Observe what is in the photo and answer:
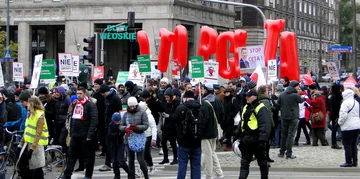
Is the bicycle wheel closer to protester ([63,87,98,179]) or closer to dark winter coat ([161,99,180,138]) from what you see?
protester ([63,87,98,179])

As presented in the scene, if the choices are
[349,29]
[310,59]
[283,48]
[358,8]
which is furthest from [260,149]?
[349,29]

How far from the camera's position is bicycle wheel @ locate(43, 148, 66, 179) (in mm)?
14117

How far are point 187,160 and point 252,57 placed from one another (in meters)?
11.7

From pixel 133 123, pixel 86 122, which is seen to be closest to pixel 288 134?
pixel 133 123

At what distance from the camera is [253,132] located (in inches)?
487

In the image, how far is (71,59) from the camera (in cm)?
2489

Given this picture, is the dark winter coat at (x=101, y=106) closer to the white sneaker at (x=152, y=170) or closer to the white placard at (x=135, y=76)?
the white sneaker at (x=152, y=170)

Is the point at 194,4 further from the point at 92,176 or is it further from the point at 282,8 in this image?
the point at 92,176

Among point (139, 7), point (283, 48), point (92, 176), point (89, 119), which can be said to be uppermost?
point (139, 7)

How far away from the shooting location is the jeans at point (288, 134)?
1692cm

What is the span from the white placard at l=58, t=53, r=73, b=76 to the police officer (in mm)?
13201

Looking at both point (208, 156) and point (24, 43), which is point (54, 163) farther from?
point (24, 43)

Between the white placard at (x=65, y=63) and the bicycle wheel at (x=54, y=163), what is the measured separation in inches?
419

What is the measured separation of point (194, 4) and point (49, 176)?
41.9 metres
